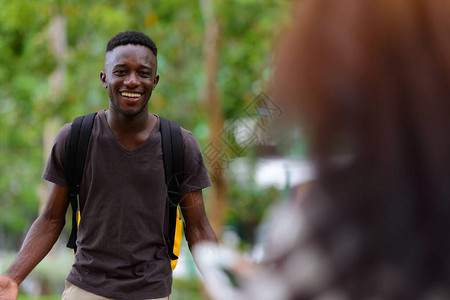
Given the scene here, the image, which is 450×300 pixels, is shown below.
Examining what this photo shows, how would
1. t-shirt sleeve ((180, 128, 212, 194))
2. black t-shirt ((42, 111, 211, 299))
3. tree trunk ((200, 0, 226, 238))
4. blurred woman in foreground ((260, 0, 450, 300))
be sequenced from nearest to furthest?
blurred woman in foreground ((260, 0, 450, 300)) → black t-shirt ((42, 111, 211, 299)) → t-shirt sleeve ((180, 128, 212, 194)) → tree trunk ((200, 0, 226, 238))

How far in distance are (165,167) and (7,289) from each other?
80 cm

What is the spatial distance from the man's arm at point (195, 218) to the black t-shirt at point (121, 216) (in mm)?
48

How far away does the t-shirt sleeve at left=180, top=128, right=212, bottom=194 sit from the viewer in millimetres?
3023

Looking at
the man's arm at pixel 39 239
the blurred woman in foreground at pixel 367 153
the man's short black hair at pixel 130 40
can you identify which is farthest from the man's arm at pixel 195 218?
the blurred woman in foreground at pixel 367 153

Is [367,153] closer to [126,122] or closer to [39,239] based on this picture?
[126,122]

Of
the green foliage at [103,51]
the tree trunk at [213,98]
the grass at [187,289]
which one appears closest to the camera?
the green foliage at [103,51]

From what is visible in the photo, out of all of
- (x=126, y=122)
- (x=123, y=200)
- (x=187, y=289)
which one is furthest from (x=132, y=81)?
(x=187, y=289)

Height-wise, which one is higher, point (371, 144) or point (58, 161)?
point (58, 161)

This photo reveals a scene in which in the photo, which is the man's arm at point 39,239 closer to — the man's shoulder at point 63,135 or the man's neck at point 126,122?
the man's shoulder at point 63,135

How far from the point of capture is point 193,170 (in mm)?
3033

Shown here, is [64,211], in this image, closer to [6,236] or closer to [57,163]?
[57,163]

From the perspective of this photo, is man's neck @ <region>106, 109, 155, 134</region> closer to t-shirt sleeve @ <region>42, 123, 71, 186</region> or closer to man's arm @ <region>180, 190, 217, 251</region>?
t-shirt sleeve @ <region>42, 123, 71, 186</region>

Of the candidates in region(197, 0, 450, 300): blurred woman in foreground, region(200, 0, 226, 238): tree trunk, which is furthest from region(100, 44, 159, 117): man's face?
region(200, 0, 226, 238): tree trunk

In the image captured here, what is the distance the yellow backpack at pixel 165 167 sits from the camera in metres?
2.99
